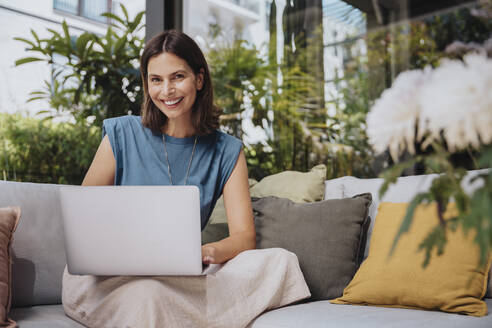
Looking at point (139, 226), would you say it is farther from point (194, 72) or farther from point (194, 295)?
point (194, 72)

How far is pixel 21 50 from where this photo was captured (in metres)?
2.77

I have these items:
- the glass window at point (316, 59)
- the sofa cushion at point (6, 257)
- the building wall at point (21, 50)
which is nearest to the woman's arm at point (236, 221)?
the sofa cushion at point (6, 257)

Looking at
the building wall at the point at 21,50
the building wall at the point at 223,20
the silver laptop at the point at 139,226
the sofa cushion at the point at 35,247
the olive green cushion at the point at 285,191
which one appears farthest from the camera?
the building wall at the point at 223,20

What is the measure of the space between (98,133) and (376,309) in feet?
7.14

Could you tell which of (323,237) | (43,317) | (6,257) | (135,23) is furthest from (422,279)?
(135,23)

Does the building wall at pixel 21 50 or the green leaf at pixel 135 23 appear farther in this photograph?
the green leaf at pixel 135 23

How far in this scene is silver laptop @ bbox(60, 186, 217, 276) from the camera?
104 cm

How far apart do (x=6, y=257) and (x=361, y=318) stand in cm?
105

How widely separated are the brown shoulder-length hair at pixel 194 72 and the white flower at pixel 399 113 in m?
1.29

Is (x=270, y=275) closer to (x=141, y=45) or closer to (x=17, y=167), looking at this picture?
(x=17, y=167)

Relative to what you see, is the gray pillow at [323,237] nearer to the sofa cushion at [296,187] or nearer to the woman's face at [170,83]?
the sofa cushion at [296,187]

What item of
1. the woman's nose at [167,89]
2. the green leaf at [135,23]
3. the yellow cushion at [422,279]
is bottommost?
the yellow cushion at [422,279]

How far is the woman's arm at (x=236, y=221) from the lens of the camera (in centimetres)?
145

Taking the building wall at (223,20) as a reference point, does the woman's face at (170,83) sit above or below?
below
